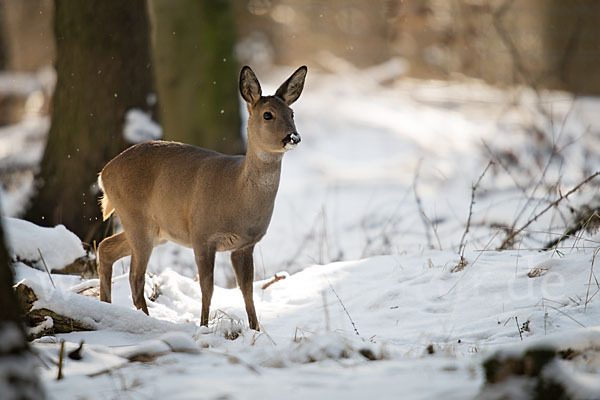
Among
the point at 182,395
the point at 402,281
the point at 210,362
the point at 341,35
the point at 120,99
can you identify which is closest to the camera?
the point at 182,395

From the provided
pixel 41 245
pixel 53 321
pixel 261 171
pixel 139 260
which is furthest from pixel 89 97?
pixel 53 321

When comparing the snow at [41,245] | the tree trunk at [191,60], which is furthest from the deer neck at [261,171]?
the tree trunk at [191,60]

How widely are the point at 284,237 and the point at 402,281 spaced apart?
3959 mm

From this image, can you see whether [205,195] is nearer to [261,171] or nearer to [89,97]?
[261,171]

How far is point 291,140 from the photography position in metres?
4.37

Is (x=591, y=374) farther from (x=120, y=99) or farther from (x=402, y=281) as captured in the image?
(x=120, y=99)

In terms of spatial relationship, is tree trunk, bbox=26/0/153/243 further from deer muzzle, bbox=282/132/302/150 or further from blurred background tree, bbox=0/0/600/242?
deer muzzle, bbox=282/132/302/150

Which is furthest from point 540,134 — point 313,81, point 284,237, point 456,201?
point 313,81

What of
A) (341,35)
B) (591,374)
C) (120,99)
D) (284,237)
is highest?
(341,35)

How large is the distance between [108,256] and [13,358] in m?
2.94

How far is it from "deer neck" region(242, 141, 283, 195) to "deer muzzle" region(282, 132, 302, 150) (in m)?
0.18

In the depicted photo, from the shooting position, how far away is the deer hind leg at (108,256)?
5.02 metres

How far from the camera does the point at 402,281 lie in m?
5.16

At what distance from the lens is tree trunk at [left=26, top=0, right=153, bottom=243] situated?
256 inches
